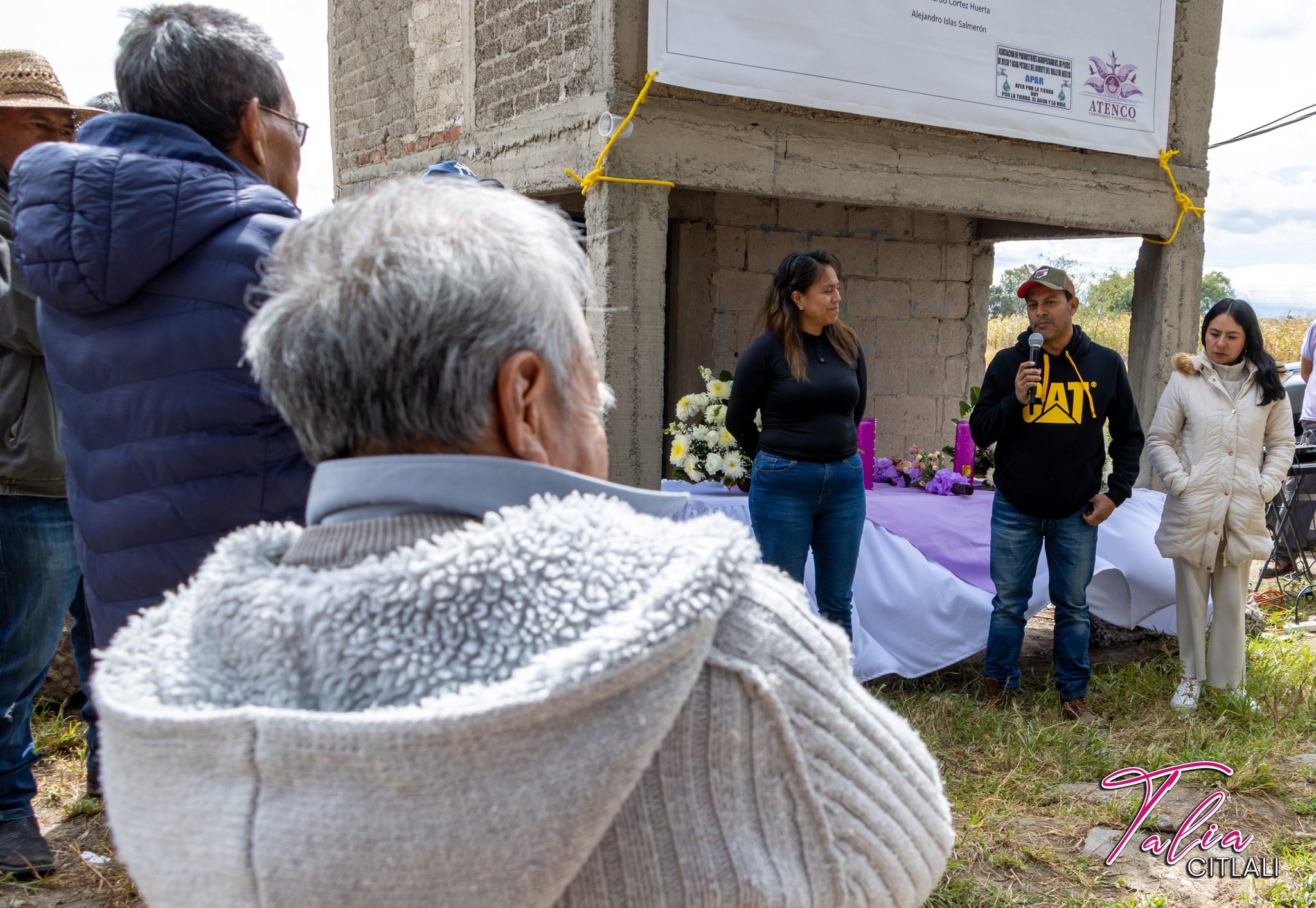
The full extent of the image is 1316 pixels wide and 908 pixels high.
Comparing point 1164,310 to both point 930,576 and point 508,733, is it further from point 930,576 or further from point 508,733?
point 508,733

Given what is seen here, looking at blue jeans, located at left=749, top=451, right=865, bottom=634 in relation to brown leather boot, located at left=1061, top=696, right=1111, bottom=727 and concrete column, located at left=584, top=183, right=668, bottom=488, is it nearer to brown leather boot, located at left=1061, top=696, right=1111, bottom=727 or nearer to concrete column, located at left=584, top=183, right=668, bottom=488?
concrete column, located at left=584, top=183, right=668, bottom=488

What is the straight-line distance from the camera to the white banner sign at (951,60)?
4688 mm

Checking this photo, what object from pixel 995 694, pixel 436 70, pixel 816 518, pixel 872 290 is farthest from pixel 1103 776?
pixel 436 70

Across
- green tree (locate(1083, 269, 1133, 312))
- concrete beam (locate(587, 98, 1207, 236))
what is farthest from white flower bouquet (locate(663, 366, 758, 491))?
green tree (locate(1083, 269, 1133, 312))

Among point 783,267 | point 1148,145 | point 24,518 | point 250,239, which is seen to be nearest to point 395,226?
point 250,239

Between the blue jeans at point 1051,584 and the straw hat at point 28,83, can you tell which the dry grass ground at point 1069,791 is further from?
the straw hat at point 28,83

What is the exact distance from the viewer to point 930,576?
15.8ft

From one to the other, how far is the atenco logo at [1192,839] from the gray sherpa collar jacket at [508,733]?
2.91 metres

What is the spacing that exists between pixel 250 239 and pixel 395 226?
895 millimetres

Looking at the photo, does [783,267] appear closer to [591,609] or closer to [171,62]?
[171,62]

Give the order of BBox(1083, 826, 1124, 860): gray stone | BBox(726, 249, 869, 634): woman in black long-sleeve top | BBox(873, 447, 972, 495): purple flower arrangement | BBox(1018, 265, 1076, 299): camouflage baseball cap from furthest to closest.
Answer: BBox(873, 447, 972, 495): purple flower arrangement
BBox(1018, 265, 1076, 299): camouflage baseball cap
BBox(726, 249, 869, 634): woman in black long-sleeve top
BBox(1083, 826, 1124, 860): gray stone

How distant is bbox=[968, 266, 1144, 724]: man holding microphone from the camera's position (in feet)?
14.2

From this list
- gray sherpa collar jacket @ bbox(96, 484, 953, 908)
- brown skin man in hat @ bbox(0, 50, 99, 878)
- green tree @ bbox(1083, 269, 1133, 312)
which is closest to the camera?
gray sherpa collar jacket @ bbox(96, 484, 953, 908)

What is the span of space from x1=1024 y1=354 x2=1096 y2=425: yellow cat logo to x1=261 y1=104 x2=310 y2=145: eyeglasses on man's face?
335 cm
